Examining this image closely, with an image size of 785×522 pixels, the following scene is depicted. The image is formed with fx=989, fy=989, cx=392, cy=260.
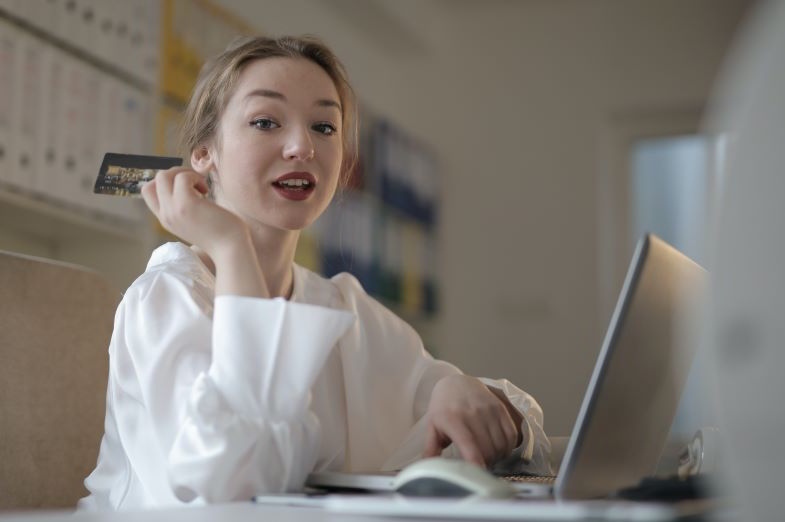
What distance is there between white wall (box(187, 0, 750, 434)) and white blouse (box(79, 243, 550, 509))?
3.76m

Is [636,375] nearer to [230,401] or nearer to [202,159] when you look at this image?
[230,401]

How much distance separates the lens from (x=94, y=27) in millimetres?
2850

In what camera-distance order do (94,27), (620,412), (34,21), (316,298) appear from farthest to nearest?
(94,27), (34,21), (316,298), (620,412)

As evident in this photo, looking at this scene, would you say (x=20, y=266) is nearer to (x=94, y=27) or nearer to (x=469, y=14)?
(x=94, y=27)

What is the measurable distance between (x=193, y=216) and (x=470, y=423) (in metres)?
0.39

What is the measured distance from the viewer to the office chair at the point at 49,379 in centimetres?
133

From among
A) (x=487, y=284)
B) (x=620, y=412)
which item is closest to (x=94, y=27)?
(x=620, y=412)

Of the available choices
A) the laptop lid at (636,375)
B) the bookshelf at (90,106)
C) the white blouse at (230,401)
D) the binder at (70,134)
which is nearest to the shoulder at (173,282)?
the white blouse at (230,401)

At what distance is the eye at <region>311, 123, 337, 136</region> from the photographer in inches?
55.2

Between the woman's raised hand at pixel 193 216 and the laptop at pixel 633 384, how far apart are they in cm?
28

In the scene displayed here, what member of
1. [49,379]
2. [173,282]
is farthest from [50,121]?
[173,282]

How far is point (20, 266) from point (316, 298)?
43cm

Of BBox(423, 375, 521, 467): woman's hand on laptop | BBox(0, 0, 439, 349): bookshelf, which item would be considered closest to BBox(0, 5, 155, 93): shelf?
BBox(0, 0, 439, 349): bookshelf

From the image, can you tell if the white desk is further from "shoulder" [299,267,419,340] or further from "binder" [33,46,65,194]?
"binder" [33,46,65,194]
